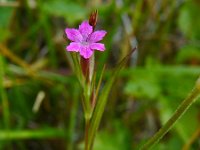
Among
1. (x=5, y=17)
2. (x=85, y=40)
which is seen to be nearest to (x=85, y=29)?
(x=85, y=40)

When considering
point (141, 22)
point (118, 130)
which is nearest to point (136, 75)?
point (118, 130)

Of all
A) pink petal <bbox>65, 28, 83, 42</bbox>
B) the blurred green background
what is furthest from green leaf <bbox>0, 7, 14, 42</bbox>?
pink petal <bbox>65, 28, 83, 42</bbox>

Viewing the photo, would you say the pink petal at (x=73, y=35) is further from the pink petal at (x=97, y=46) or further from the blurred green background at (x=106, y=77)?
the blurred green background at (x=106, y=77)

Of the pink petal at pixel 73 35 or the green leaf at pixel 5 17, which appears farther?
the green leaf at pixel 5 17

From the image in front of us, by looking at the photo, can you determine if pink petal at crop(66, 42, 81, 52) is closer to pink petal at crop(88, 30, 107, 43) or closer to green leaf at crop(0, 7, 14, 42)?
pink petal at crop(88, 30, 107, 43)

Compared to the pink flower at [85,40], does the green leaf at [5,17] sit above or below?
below

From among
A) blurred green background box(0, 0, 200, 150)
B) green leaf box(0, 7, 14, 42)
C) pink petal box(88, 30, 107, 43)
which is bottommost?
blurred green background box(0, 0, 200, 150)

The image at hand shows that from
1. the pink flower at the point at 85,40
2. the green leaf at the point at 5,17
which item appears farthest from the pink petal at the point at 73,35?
the green leaf at the point at 5,17
